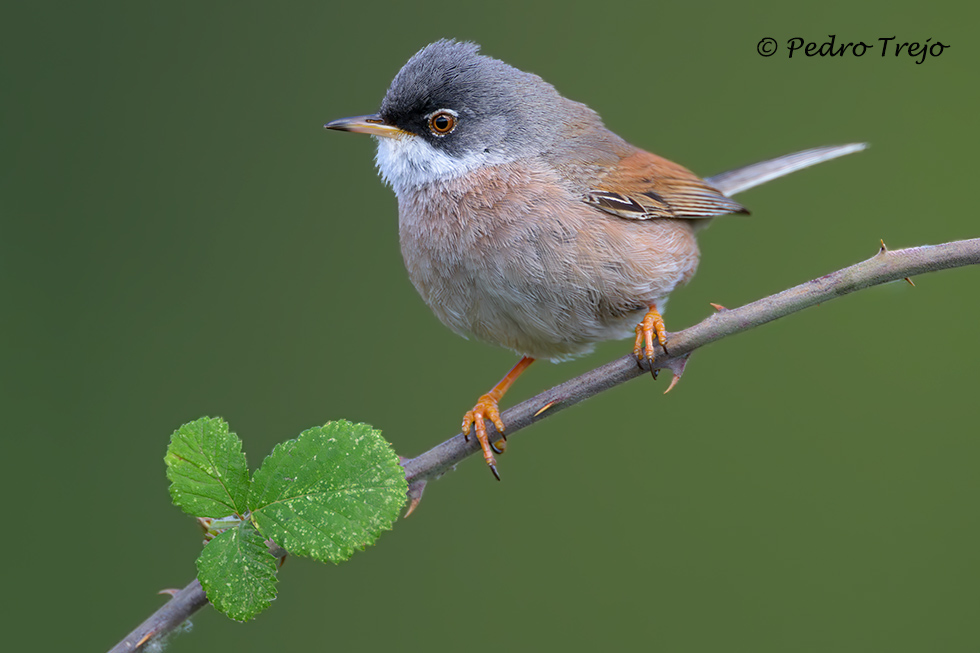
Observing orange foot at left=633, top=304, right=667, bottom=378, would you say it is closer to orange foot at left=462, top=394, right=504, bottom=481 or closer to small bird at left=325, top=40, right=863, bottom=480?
small bird at left=325, top=40, right=863, bottom=480

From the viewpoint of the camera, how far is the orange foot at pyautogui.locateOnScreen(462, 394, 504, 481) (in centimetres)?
283

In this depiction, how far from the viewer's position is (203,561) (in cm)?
135

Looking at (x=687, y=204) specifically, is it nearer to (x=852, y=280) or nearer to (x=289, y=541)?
(x=852, y=280)

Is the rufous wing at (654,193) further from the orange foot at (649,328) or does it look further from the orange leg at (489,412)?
the orange leg at (489,412)

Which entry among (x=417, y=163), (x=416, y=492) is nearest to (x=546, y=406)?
(x=416, y=492)

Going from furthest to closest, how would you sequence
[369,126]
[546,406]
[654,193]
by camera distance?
[654,193] < [369,126] < [546,406]

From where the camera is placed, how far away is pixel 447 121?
3010 millimetres

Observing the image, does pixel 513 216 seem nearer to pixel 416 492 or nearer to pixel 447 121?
pixel 447 121

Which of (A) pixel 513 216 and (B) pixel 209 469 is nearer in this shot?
(B) pixel 209 469

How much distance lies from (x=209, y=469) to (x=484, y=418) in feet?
5.94

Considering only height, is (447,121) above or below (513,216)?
above

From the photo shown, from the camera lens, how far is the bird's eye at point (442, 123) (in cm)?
300

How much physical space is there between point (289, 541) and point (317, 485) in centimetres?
10

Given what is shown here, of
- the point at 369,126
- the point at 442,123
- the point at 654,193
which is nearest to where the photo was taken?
the point at 369,126
